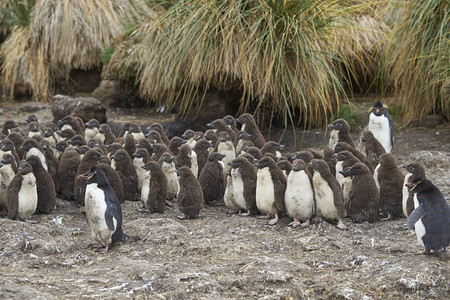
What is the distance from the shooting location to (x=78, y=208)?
7801 millimetres

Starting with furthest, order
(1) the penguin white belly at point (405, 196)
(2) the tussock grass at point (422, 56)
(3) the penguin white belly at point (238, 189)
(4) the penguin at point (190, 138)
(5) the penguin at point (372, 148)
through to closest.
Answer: (2) the tussock grass at point (422, 56)
(4) the penguin at point (190, 138)
(5) the penguin at point (372, 148)
(3) the penguin white belly at point (238, 189)
(1) the penguin white belly at point (405, 196)

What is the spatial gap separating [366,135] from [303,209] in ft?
6.58

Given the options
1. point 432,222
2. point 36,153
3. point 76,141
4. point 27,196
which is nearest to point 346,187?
point 432,222

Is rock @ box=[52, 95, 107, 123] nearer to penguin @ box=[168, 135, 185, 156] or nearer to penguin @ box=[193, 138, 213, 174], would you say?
penguin @ box=[168, 135, 185, 156]

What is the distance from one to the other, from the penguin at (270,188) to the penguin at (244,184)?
0.15m

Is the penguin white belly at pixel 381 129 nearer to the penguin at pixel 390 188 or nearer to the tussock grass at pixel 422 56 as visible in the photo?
the tussock grass at pixel 422 56

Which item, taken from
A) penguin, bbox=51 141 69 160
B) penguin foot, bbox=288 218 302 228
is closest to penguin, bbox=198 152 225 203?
penguin foot, bbox=288 218 302 228

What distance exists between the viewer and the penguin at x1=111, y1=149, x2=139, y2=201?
8.00 meters

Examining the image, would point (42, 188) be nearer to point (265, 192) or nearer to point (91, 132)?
point (265, 192)

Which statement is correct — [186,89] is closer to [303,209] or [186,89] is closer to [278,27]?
[278,27]

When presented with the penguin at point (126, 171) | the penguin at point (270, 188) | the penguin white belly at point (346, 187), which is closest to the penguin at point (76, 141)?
the penguin at point (126, 171)

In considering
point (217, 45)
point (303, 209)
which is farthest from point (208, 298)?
point (217, 45)

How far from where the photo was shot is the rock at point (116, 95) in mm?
13930

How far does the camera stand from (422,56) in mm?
10109
